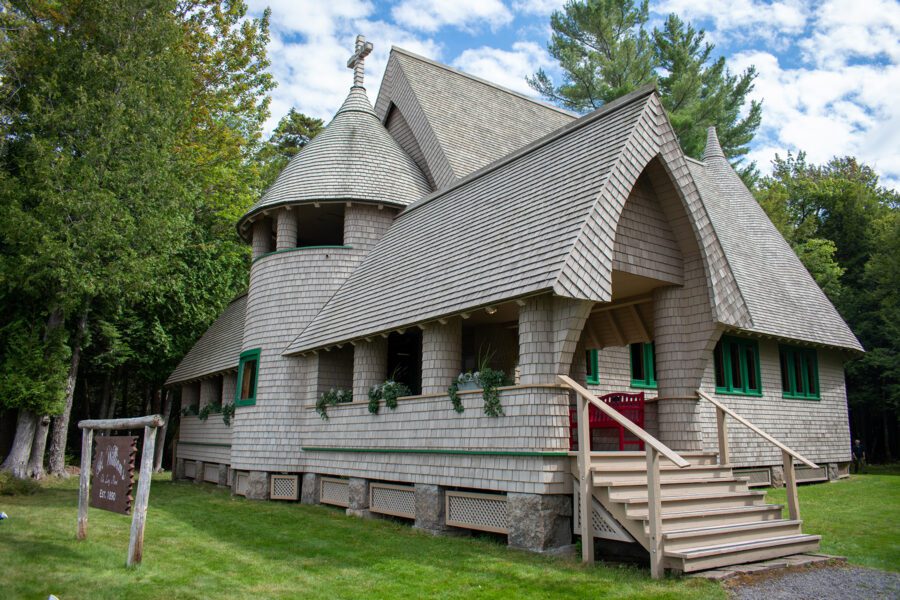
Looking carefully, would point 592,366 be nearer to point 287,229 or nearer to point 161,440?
point 287,229

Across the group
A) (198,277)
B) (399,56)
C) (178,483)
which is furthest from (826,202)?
(178,483)

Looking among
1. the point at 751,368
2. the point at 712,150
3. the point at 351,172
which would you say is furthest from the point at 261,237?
the point at 712,150

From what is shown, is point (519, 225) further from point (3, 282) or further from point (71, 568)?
point (3, 282)

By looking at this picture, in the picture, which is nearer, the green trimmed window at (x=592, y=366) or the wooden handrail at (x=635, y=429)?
the wooden handrail at (x=635, y=429)

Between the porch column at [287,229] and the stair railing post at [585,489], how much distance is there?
10.2 m

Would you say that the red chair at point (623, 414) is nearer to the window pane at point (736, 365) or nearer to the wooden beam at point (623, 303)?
the wooden beam at point (623, 303)

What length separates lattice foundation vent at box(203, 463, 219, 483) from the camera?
20.8 metres

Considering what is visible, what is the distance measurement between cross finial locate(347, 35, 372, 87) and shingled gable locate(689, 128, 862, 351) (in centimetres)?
1061

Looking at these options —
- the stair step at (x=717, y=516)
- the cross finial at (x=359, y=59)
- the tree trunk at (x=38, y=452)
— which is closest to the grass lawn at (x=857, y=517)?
the stair step at (x=717, y=516)

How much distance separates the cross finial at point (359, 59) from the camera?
64.2ft

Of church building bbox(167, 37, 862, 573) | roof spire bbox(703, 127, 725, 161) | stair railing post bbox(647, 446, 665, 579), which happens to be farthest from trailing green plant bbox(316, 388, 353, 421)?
roof spire bbox(703, 127, 725, 161)

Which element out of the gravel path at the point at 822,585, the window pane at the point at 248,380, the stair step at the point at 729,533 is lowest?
the gravel path at the point at 822,585

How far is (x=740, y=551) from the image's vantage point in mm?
7484

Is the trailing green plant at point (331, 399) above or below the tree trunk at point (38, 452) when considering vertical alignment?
above
